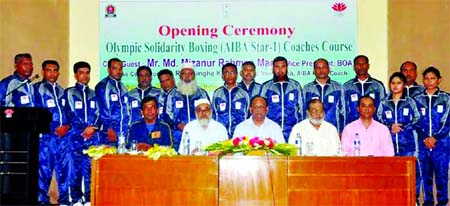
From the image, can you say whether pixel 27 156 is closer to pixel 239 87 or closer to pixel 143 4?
pixel 239 87

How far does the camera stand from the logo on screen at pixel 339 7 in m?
10.1

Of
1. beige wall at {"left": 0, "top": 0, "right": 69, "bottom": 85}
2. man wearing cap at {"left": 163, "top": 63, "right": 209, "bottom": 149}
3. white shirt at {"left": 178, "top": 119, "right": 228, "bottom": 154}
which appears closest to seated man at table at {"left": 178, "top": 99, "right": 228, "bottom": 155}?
white shirt at {"left": 178, "top": 119, "right": 228, "bottom": 154}

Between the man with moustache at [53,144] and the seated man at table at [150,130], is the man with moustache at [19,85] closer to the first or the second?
the man with moustache at [53,144]

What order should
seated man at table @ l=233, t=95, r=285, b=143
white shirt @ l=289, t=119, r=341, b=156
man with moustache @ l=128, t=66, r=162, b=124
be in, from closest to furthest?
white shirt @ l=289, t=119, r=341, b=156, seated man at table @ l=233, t=95, r=285, b=143, man with moustache @ l=128, t=66, r=162, b=124

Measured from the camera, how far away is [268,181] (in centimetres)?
643

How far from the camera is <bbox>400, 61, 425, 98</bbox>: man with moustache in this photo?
350 inches

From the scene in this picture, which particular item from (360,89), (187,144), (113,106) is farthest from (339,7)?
(187,144)

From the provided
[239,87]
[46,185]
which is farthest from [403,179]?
[46,185]

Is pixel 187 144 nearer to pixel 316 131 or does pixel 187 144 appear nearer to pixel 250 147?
pixel 250 147

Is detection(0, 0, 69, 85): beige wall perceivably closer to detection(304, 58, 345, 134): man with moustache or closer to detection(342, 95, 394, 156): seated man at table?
detection(304, 58, 345, 134): man with moustache

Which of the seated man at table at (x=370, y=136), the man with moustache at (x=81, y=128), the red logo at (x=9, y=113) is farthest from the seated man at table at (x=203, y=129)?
the red logo at (x=9, y=113)

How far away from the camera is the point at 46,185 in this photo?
881cm

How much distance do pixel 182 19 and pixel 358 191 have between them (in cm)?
462

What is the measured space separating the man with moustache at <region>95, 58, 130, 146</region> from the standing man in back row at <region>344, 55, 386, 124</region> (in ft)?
9.08
